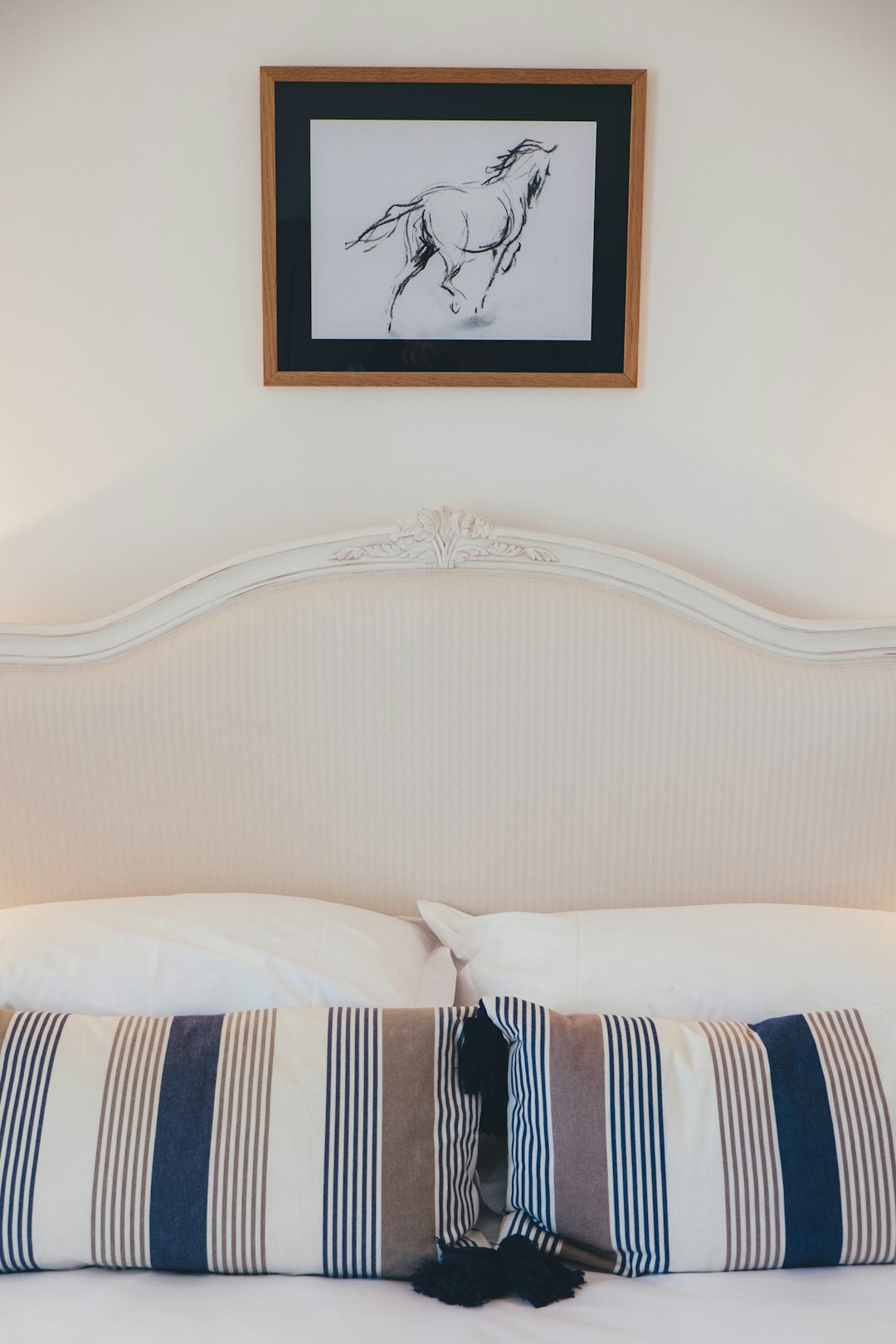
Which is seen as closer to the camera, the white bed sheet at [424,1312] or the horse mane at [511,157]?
the white bed sheet at [424,1312]

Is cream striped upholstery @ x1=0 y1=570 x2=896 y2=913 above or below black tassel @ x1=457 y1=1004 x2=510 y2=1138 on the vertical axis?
above

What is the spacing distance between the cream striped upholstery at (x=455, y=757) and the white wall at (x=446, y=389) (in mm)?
197

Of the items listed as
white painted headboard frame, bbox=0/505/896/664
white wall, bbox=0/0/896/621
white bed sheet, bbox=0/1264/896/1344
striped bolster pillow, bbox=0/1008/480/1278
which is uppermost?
white wall, bbox=0/0/896/621

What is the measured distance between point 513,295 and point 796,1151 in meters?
1.35

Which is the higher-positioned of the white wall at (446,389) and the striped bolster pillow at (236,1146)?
the white wall at (446,389)

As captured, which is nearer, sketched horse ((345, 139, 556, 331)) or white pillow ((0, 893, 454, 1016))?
white pillow ((0, 893, 454, 1016))

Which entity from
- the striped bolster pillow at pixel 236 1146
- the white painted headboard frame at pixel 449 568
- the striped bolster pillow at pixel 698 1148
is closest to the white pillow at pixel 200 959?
the striped bolster pillow at pixel 236 1146

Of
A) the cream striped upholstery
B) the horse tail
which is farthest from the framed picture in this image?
the cream striped upholstery

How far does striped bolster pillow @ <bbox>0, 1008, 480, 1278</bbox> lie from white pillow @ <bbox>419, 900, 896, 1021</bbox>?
0.23m

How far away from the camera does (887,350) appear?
168 centimetres

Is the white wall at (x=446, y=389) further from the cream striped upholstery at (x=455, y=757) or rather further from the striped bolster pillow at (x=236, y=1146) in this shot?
the striped bolster pillow at (x=236, y=1146)

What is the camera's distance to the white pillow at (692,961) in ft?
4.39

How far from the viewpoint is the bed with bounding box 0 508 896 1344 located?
1.60 m

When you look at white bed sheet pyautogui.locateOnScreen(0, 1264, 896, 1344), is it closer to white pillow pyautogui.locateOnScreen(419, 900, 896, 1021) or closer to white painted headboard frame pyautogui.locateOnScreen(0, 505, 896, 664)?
white pillow pyautogui.locateOnScreen(419, 900, 896, 1021)
